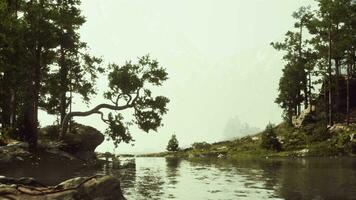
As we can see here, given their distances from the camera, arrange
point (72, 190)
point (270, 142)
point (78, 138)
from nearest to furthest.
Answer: point (72, 190) → point (78, 138) → point (270, 142)

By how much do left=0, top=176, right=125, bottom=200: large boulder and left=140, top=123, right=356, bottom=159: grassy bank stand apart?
169 feet

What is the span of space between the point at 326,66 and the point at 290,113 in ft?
39.0

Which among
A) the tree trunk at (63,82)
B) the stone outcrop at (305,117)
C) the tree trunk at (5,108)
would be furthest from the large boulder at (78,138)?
the stone outcrop at (305,117)

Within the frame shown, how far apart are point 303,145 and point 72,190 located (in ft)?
196

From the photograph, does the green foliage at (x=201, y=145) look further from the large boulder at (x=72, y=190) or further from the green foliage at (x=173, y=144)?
the large boulder at (x=72, y=190)

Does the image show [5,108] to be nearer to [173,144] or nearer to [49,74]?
[49,74]

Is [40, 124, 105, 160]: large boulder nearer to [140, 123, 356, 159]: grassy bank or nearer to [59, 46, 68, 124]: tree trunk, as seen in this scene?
[59, 46, 68, 124]: tree trunk

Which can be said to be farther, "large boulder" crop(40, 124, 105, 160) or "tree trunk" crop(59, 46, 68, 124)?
"tree trunk" crop(59, 46, 68, 124)

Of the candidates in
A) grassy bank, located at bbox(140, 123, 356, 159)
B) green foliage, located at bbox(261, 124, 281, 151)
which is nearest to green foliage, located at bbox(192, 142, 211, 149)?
grassy bank, located at bbox(140, 123, 356, 159)

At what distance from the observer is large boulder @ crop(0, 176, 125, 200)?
12.1 metres

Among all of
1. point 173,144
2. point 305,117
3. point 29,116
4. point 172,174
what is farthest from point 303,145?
point 29,116

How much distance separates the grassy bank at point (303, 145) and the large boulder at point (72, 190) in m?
51.6

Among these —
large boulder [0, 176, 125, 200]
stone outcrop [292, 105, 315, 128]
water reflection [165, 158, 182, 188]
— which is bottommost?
water reflection [165, 158, 182, 188]

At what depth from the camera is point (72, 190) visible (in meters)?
13.0
